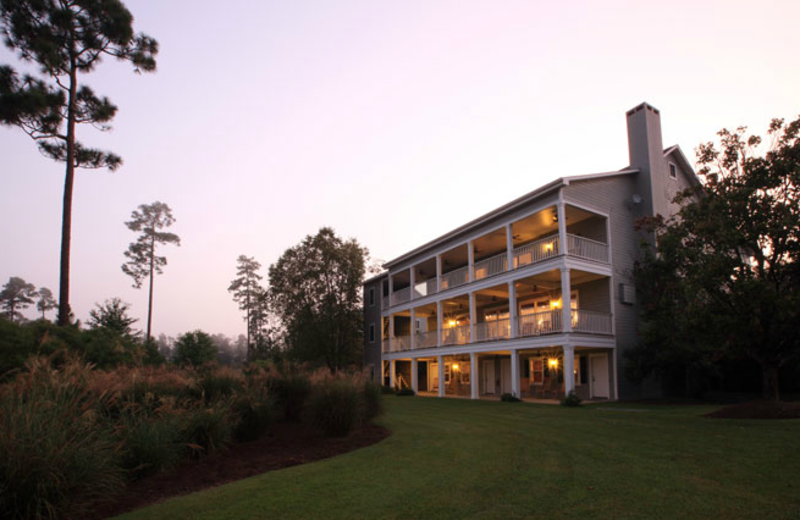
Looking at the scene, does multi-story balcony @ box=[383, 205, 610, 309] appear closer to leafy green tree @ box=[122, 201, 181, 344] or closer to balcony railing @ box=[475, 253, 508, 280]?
balcony railing @ box=[475, 253, 508, 280]

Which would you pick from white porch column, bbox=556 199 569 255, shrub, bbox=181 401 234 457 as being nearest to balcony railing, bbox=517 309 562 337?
white porch column, bbox=556 199 569 255

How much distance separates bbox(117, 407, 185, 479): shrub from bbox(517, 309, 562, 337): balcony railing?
1371cm

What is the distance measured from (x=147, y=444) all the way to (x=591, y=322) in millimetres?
15287

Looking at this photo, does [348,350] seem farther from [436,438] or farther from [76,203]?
[436,438]

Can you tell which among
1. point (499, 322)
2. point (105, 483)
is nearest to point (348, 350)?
point (499, 322)

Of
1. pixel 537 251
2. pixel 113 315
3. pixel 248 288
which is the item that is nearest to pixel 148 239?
pixel 248 288

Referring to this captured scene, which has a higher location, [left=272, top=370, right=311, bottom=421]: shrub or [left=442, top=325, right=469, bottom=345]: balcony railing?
[left=442, top=325, right=469, bottom=345]: balcony railing

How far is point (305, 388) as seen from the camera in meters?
10.4

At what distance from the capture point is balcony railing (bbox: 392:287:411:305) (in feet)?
90.7

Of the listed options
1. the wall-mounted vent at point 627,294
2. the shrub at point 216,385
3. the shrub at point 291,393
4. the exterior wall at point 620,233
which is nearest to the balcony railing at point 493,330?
the exterior wall at point 620,233

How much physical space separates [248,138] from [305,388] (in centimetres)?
1967

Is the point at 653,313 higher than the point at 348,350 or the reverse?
higher

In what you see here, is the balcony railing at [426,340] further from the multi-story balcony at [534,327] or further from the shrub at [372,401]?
the shrub at [372,401]

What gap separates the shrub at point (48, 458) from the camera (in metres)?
3.83
